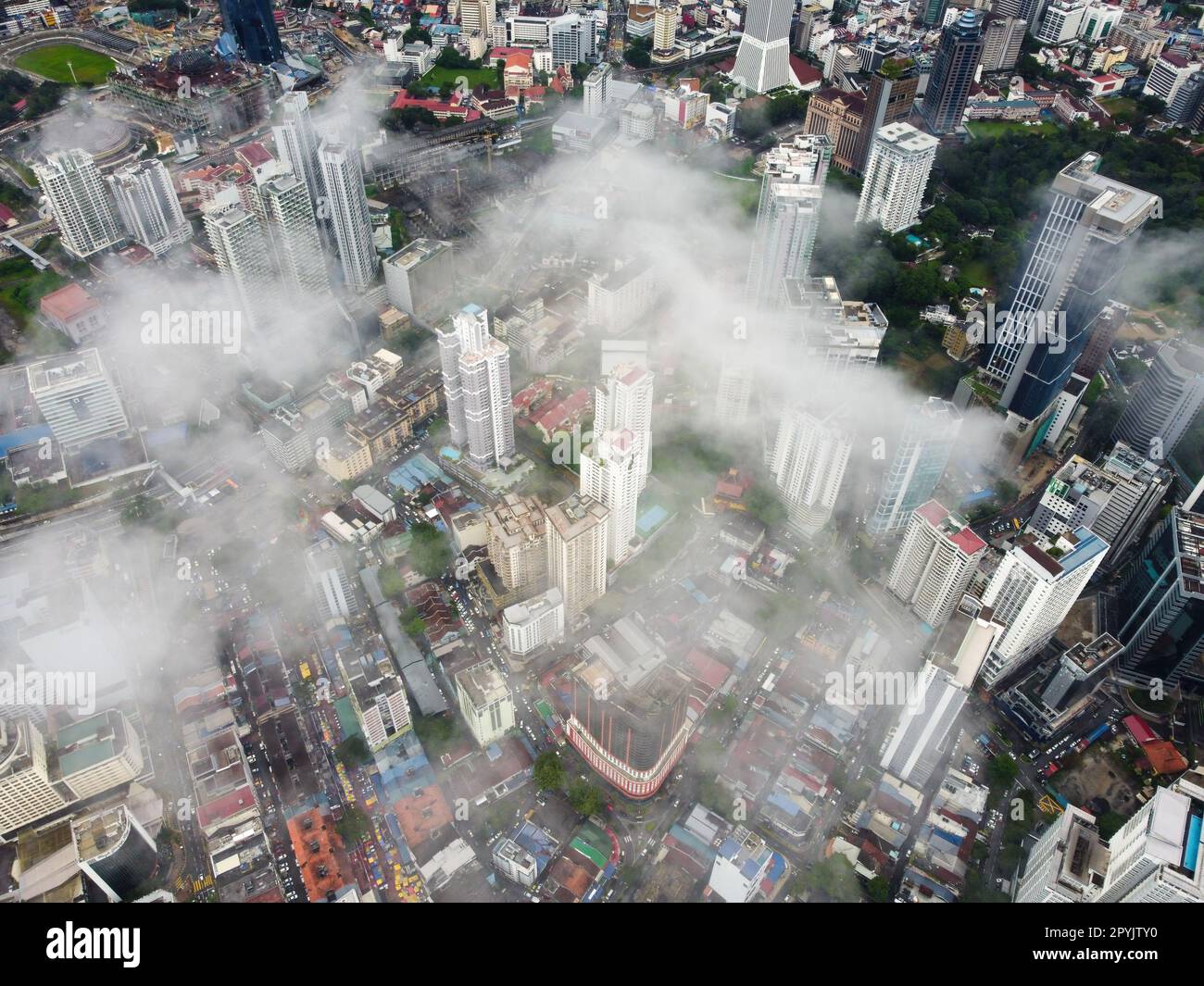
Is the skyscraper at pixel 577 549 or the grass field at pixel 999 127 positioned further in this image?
the grass field at pixel 999 127

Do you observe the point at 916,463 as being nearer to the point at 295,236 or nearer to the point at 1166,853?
the point at 1166,853

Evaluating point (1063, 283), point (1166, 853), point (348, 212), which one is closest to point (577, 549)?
point (1166, 853)

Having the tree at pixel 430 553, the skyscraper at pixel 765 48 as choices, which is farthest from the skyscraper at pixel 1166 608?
the skyscraper at pixel 765 48

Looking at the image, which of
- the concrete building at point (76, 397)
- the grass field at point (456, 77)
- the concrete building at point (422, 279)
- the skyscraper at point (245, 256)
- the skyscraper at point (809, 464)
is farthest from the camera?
the grass field at point (456, 77)

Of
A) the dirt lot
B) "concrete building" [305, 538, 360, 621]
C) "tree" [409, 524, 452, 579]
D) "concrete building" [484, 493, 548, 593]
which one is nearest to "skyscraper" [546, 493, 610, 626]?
"concrete building" [484, 493, 548, 593]

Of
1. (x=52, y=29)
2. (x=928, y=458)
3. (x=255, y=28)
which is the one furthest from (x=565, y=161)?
(x=52, y=29)

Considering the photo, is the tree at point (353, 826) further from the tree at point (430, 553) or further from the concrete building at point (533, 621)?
the tree at point (430, 553)
